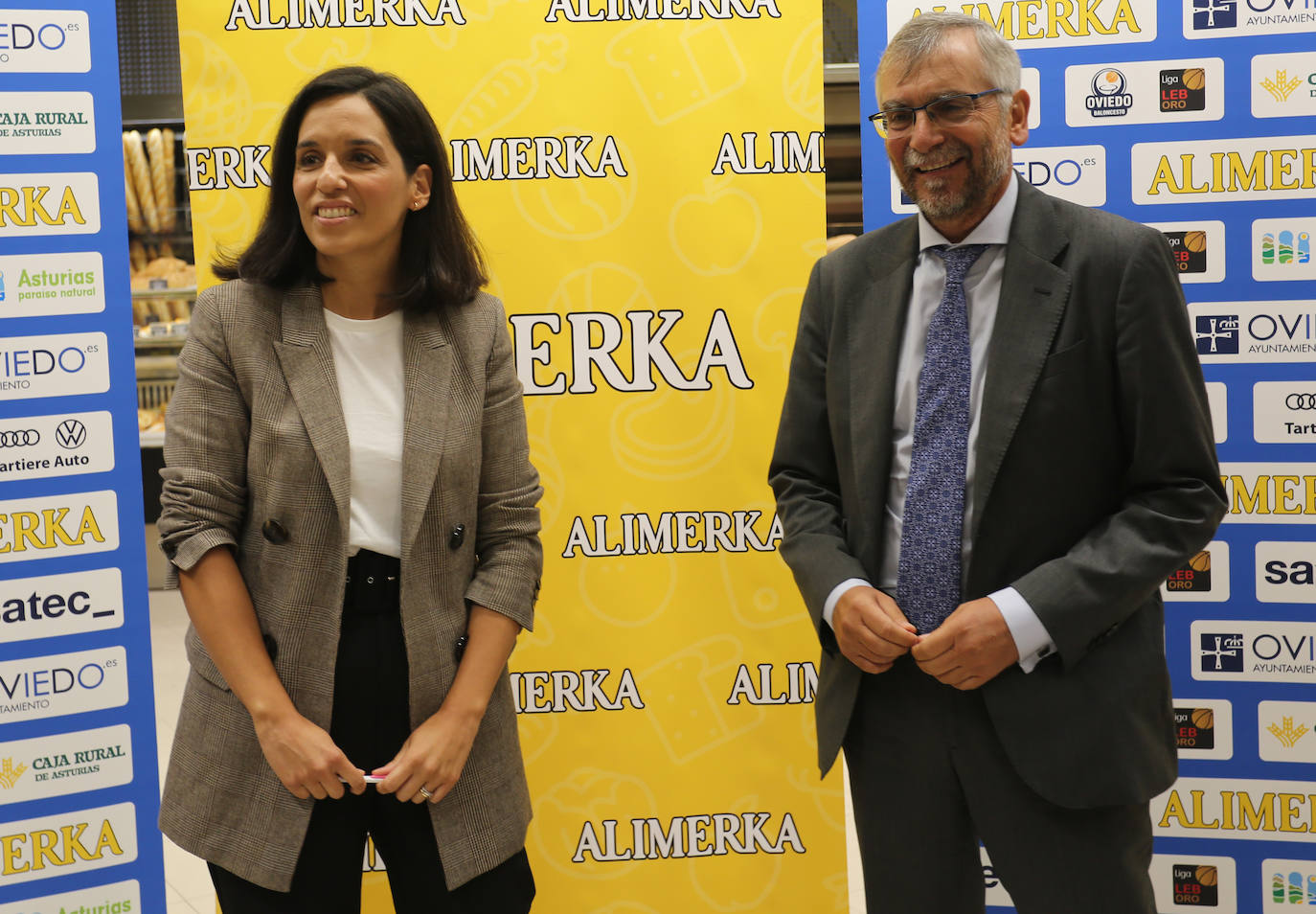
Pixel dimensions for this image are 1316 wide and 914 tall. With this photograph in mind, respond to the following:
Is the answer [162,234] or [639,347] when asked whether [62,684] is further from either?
[162,234]

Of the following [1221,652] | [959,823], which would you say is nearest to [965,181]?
[959,823]

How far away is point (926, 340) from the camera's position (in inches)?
75.9

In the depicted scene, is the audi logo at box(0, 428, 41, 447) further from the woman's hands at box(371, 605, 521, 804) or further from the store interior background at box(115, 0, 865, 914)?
the store interior background at box(115, 0, 865, 914)

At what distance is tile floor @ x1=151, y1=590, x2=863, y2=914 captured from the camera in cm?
350

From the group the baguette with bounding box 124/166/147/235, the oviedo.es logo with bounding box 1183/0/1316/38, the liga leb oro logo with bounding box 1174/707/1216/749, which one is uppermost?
the baguette with bounding box 124/166/147/235

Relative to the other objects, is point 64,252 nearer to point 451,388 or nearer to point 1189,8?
point 451,388

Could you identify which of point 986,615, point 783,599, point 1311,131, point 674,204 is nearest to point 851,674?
point 986,615

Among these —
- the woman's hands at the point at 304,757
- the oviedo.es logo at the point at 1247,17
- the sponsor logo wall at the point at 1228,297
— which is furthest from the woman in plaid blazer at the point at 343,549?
the oviedo.es logo at the point at 1247,17

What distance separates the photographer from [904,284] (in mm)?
1976

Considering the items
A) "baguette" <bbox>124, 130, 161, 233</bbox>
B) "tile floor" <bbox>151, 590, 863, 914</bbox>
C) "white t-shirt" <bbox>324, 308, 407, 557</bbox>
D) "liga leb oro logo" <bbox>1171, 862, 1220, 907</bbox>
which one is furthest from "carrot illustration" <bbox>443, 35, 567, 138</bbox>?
"baguette" <bbox>124, 130, 161, 233</bbox>

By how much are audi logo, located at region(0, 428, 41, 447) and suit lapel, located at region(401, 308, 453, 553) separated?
1.42 meters

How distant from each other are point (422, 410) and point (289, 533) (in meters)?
0.27

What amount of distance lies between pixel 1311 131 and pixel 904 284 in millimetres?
1426

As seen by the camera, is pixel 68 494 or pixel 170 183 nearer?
pixel 68 494
